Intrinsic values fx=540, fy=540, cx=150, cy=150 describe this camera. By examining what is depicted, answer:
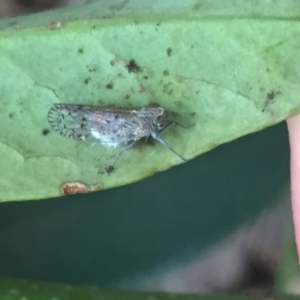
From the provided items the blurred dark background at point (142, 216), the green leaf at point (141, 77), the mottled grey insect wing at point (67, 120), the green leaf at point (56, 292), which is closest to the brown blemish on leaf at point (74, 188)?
the green leaf at point (141, 77)

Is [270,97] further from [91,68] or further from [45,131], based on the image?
[45,131]

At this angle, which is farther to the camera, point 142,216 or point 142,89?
point 142,216

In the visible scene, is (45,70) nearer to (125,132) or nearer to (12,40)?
(12,40)

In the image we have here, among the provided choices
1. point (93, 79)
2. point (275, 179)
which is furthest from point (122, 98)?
point (275, 179)

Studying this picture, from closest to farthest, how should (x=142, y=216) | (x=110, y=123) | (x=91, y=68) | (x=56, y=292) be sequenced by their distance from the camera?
(x=56, y=292) → (x=91, y=68) → (x=110, y=123) → (x=142, y=216)

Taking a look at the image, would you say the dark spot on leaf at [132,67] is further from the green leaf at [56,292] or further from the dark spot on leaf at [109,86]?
the green leaf at [56,292]

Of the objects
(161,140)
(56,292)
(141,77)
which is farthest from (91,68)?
(56,292)
